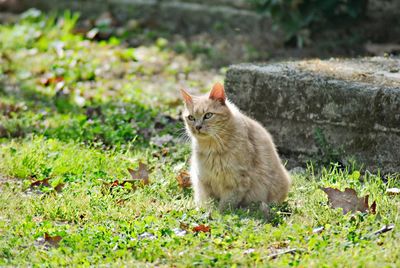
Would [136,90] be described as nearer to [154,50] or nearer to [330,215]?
[154,50]

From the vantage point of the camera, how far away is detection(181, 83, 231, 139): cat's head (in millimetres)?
5039

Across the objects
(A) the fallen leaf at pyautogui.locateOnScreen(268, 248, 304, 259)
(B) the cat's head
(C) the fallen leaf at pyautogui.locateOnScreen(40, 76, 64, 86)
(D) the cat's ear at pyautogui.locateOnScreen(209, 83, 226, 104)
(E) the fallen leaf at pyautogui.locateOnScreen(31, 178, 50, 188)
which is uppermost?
(D) the cat's ear at pyautogui.locateOnScreen(209, 83, 226, 104)

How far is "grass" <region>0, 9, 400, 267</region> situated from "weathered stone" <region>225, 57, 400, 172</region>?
0.74 ft

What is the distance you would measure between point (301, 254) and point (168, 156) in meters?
2.49

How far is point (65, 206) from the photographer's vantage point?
16.4 ft

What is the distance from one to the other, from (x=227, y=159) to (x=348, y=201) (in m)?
0.86

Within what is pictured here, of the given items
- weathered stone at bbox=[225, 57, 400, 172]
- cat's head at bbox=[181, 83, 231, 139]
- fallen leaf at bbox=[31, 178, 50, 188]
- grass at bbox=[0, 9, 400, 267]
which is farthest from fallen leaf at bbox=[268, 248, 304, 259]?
fallen leaf at bbox=[31, 178, 50, 188]

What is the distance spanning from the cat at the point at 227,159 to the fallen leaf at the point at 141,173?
57 centimetres

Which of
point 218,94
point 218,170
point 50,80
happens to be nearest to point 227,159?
point 218,170

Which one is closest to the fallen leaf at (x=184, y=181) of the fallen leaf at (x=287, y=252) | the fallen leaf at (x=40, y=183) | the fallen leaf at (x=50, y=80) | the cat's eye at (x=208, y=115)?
the cat's eye at (x=208, y=115)

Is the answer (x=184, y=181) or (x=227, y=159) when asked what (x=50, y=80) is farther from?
(x=227, y=159)

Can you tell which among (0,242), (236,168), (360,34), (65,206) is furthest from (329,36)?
(0,242)

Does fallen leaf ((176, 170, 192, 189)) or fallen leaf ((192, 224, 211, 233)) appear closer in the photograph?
fallen leaf ((192, 224, 211, 233))

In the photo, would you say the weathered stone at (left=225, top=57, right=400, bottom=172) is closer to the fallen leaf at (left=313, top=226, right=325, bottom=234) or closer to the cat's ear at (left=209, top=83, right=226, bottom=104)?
the cat's ear at (left=209, top=83, right=226, bottom=104)
